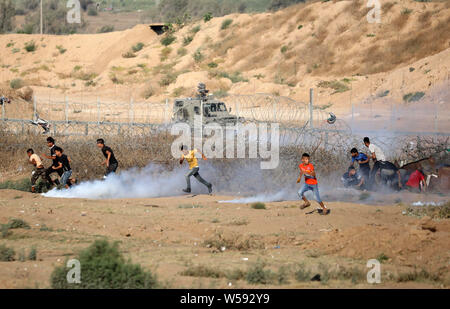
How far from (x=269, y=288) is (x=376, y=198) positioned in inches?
350

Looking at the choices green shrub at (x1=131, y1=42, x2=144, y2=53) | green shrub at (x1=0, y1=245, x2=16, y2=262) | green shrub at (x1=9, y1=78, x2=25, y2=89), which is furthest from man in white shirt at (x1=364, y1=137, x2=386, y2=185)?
green shrub at (x1=131, y1=42, x2=144, y2=53)

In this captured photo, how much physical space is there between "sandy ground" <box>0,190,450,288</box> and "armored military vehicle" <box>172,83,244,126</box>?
23.0ft

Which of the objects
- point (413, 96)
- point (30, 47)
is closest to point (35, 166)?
point (413, 96)

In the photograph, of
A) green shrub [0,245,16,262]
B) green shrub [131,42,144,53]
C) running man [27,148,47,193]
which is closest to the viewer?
green shrub [0,245,16,262]

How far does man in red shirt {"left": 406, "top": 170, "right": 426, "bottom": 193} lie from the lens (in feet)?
55.2

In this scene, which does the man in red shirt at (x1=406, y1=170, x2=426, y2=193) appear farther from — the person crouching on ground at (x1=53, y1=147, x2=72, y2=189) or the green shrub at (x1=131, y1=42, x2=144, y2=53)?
the green shrub at (x1=131, y1=42, x2=144, y2=53)

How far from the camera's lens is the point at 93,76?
183 feet

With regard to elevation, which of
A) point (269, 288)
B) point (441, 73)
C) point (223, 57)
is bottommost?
point (269, 288)

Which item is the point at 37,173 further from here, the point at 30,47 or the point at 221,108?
the point at 30,47

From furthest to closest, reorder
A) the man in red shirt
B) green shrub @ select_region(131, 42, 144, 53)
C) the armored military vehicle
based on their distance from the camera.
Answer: green shrub @ select_region(131, 42, 144, 53), the armored military vehicle, the man in red shirt

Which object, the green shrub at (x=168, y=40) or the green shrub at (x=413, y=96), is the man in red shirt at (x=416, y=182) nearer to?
the green shrub at (x=413, y=96)

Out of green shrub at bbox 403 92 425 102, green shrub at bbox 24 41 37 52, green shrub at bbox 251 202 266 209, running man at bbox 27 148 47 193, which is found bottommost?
green shrub at bbox 251 202 266 209
